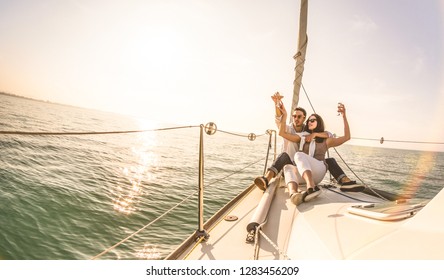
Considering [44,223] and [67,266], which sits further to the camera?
[44,223]

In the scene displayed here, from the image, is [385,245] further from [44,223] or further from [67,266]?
[44,223]

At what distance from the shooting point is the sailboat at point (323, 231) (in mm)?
1366

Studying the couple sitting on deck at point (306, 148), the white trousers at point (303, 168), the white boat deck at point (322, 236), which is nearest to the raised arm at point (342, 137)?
the couple sitting on deck at point (306, 148)

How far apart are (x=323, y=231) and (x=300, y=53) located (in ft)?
12.7

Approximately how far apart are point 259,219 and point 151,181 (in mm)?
9945

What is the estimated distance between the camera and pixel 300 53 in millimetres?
4824

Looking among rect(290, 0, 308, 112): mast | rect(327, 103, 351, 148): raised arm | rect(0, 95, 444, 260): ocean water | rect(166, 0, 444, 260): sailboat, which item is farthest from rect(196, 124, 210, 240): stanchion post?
rect(290, 0, 308, 112): mast

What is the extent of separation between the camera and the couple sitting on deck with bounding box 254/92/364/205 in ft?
11.3

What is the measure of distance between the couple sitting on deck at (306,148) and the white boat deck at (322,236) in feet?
1.32

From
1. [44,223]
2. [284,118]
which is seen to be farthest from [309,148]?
[44,223]

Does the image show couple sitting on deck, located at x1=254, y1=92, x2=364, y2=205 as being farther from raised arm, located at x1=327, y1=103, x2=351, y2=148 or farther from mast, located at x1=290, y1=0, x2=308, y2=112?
mast, located at x1=290, y1=0, x2=308, y2=112

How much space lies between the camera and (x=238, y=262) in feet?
6.12

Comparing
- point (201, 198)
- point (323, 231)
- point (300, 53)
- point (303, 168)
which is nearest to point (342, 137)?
point (303, 168)

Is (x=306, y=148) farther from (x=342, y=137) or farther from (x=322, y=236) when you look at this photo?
(x=322, y=236)
